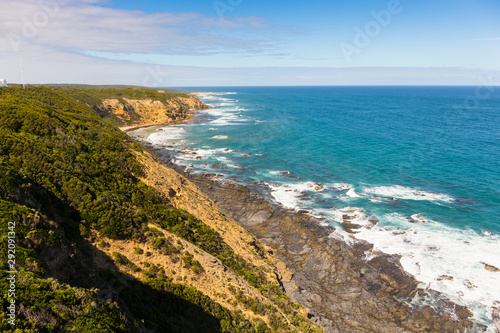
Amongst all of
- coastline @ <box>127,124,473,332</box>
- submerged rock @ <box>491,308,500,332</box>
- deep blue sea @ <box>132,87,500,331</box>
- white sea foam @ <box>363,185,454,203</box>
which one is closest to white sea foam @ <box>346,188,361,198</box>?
deep blue sea @ <box>132,87,500,331</box>

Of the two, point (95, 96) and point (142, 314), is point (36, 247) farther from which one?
point (95, 96)

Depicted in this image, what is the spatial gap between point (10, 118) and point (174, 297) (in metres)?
20.5

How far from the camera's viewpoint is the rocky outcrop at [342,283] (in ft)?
69.3

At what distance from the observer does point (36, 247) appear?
11.6 metres

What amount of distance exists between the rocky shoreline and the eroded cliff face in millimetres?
75405

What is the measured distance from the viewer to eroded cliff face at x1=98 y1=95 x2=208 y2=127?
92750 millimetres

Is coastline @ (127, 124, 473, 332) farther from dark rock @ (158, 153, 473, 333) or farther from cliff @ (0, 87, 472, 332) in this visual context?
cliff @ (0, 87, 472, 332)

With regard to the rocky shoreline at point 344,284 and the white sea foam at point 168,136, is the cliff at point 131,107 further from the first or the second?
the rocky shoreline at point 344,284

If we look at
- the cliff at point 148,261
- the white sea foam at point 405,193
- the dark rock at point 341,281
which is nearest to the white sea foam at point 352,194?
the white sea foam at point 405,193

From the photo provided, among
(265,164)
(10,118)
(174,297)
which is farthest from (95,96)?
(174,297)

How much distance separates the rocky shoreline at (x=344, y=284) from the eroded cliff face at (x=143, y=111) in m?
75.4

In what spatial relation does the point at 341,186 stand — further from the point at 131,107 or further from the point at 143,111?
the point at 131,107

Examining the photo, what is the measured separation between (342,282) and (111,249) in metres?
19.8

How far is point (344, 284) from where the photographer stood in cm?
2491
